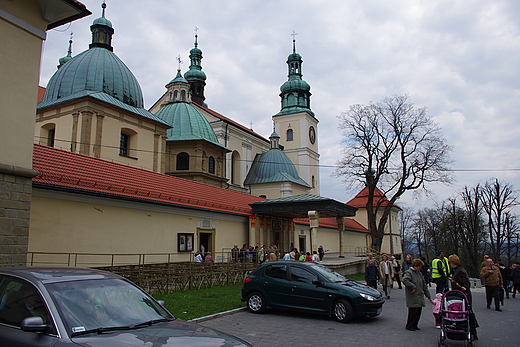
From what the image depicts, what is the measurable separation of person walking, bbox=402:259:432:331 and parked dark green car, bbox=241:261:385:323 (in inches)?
39.6

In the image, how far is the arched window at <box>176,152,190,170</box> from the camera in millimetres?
36312

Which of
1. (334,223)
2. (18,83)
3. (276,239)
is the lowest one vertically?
(276,239)

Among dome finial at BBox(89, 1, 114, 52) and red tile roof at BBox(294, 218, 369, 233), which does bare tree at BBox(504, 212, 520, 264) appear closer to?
red tile roof at BBox(294, 218, 369, 233)

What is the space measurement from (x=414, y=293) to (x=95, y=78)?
2539 centimetres

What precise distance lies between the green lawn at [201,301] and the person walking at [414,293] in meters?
4.60

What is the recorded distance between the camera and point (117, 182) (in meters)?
17.2

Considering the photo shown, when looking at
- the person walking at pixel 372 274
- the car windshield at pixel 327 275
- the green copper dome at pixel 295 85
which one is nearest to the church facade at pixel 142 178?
the car windshield at pixel 327 275

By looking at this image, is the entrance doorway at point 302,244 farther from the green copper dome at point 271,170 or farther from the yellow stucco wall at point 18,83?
the yellow stucco wall at point 18,83

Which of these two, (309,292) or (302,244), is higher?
(302,244)

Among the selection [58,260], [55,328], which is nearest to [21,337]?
[55,328]

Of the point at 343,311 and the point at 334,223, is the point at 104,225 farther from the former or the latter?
the point at 334,223

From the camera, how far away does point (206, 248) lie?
2144cm

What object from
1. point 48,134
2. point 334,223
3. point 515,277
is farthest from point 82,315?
point 334,223

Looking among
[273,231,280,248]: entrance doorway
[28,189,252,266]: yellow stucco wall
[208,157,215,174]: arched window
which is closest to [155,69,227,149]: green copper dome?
[208,157,215,174]: arched window
